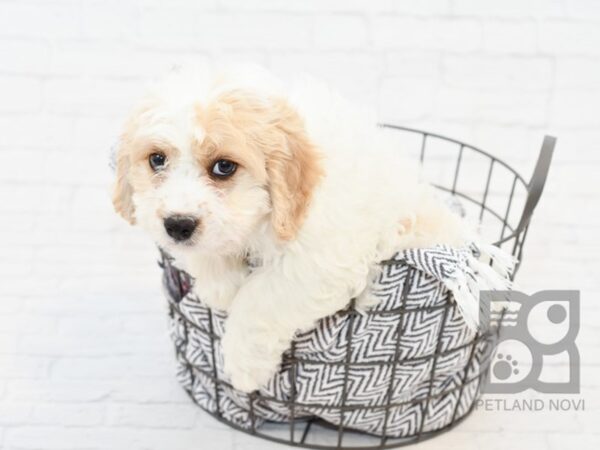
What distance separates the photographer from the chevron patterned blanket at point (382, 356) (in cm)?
224

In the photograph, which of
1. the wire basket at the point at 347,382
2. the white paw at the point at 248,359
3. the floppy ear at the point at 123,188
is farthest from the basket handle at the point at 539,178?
the floppy ear at the point at 123,188

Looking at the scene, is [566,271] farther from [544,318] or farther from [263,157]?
[263,157]

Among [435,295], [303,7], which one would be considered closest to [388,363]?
[435,295]

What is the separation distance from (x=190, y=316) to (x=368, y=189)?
57 cm

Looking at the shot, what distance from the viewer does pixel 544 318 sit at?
9.95ft

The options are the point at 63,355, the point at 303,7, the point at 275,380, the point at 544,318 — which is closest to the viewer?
the point at 275,380

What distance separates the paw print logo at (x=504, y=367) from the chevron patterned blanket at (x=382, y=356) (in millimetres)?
165

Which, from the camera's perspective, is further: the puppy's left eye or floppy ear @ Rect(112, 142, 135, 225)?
floppy ear @ Rect(112, 142, 135, 225)

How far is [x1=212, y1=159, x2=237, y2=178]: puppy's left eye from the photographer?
6.65ft

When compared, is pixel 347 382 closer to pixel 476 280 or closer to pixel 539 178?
pixel 476 280

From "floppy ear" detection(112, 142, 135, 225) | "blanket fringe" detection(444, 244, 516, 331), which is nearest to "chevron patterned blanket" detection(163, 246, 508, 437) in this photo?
"blanket fringe" detection(444, 244, 516, 331)

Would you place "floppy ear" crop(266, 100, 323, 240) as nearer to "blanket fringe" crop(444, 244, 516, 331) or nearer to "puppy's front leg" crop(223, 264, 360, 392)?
"puppy's front leg" crop(223, 264, 360, 392)

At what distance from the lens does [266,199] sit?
2.09 meters

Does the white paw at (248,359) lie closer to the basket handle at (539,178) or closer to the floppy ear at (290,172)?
the floppy ear at (290,172)
